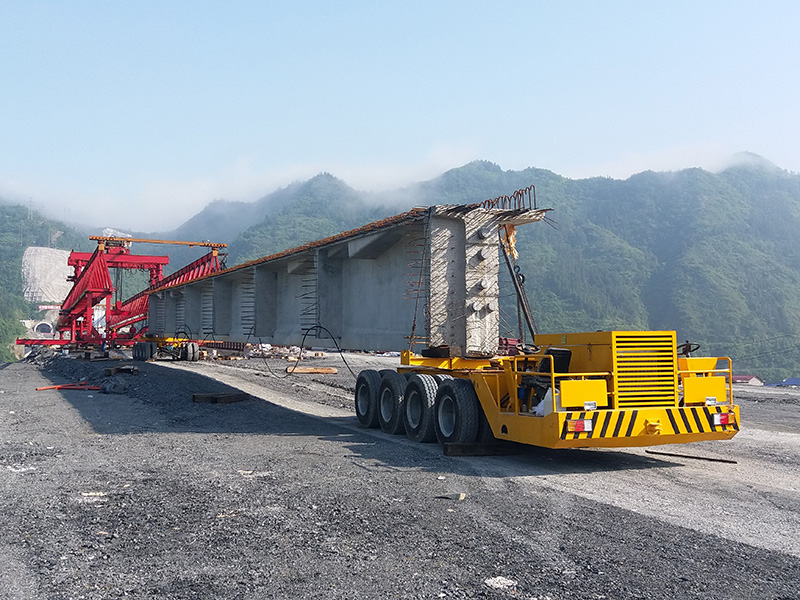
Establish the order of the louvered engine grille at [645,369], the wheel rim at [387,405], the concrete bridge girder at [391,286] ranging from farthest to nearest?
1. the wheel rim at [387,405]
2. the concrete bridge girder at [391,286]
3. the louvered engine grille at [645,369]

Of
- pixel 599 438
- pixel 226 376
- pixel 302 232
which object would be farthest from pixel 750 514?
pixel 302 232

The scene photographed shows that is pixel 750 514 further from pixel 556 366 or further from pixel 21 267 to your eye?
pixel 21 267

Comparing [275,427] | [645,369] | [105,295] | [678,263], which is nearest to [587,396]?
[645,369]

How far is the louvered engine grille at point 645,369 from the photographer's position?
856 cm

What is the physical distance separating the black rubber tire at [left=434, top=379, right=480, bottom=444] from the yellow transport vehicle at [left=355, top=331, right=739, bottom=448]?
0.01 m

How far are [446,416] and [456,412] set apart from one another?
1.67ft

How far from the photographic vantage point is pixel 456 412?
9836mm

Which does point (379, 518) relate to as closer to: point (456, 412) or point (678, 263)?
point (456, 412)

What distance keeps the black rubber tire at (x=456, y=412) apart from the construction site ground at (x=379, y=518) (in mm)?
402

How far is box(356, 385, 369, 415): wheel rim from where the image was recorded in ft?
42.0

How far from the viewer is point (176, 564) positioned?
4.96 metres

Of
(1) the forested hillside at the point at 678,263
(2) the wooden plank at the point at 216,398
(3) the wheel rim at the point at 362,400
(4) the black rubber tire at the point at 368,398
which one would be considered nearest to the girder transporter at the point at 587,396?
Answer: (4) the black rubber tire at the point at 368,398

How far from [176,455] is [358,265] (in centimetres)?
680

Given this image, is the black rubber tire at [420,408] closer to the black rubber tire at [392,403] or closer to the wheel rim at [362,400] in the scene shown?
the black rubber tire at [392,403]
